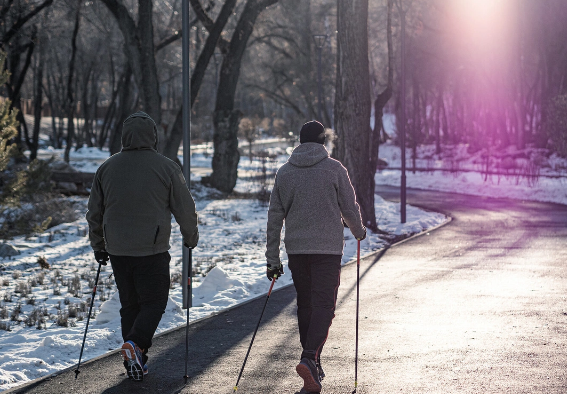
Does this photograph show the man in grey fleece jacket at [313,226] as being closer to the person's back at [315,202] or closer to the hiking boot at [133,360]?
the person's back at [315,202]

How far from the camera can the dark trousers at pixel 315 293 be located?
5.38 meters

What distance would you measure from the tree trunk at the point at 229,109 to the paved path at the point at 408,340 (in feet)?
41.4

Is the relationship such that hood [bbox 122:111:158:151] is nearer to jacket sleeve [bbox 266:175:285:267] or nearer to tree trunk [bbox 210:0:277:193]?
jacket sleeve [bbox 266:175:285:267]

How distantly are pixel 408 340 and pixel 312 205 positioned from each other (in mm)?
2156

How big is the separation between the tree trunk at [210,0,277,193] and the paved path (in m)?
12.6

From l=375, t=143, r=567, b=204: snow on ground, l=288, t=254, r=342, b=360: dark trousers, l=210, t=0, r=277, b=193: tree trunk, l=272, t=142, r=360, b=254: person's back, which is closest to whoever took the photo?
l=288, t=254, r=342, b=360: dark trousers

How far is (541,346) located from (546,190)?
23045 mm

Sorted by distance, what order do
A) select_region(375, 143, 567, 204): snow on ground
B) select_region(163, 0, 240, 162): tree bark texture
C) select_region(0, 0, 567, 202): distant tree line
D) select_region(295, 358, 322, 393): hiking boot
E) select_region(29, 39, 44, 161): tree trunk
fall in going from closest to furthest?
select_region(295, 358, 322, 393): hiking boot < select_region(0, 0, 567, 202): distant tree line < select_region(163, 0, 240, 162): tree bark texture < select_region(375, 143, 567, 204): snow on ground < select_region(29, 39, 44, 161): tree trunk

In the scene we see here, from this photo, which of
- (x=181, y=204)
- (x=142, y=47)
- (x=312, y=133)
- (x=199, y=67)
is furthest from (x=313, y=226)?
(x=199, y=67)

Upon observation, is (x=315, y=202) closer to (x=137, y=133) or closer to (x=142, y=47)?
(x=137, y=133)

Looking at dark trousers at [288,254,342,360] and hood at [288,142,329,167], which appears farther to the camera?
hood at [288,142,329,167]

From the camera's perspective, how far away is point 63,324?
788cm

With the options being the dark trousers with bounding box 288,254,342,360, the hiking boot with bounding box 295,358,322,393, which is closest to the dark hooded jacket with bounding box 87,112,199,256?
the dark trousers with bounding box 288,254,342,360

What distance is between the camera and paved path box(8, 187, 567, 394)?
18.4ft
